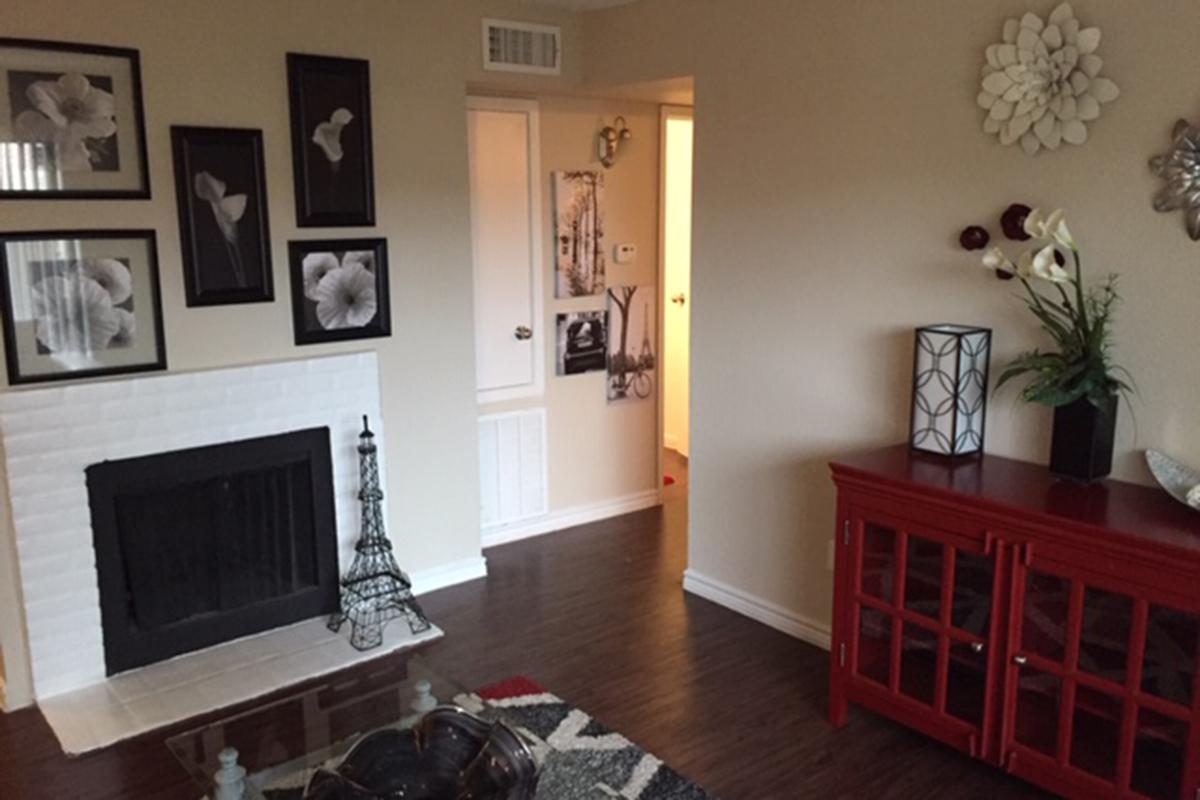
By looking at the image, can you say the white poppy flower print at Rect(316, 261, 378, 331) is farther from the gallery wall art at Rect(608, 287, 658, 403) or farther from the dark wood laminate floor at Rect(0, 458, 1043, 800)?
the gallery wall art at Rect(608, 287, 658, 403)

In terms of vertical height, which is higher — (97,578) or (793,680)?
(97,578)

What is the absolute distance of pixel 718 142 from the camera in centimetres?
376

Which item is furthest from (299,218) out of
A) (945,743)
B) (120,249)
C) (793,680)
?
(945,743)

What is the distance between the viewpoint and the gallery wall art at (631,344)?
5.02 meters

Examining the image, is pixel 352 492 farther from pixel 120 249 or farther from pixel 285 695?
pixel 120 249

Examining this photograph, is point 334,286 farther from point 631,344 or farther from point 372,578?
point 631,344

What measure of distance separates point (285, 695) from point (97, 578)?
771 millimetres

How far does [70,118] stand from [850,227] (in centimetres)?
262

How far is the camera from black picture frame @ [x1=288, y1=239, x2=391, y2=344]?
366cm

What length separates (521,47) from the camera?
4.20 metres

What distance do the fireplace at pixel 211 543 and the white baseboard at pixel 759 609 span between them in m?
1.52

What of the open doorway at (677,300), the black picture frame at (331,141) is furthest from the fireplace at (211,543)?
the open doorway at (677,300)

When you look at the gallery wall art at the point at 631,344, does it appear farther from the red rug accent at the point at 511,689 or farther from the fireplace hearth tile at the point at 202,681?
the red rug accent at the point at 511,689

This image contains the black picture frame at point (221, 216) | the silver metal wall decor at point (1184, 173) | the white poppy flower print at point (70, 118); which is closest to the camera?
the silver metal wall decor at point (1184, 173)
